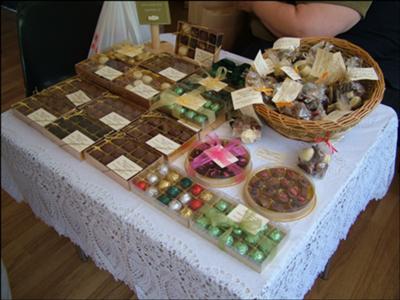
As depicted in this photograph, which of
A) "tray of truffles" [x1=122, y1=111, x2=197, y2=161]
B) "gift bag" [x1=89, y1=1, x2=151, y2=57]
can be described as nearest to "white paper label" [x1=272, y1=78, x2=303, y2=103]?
"tray of truffles" [x1=122, y1=111, x2=197, y2=161]

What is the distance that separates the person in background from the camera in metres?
1.39

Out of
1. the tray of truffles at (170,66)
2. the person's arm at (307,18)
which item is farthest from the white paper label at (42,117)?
the person's arm at (307,18)

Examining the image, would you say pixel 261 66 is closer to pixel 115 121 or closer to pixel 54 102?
pixel 115 121

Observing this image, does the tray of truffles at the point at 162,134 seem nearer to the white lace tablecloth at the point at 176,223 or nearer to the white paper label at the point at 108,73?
the white lace tablecloth at the point at 176,223

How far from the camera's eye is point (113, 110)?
1.15 metres

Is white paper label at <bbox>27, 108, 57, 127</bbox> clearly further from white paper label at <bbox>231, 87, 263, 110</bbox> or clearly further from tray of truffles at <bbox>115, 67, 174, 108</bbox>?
white paper label at <bbox>231, 87, 263, 110</bbox>

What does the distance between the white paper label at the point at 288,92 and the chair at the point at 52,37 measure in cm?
99

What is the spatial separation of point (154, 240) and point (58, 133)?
0.45 m

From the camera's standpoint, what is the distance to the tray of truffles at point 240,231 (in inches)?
29.5

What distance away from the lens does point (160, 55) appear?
4.46 ft

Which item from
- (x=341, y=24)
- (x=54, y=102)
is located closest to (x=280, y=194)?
(x=54, y=102)

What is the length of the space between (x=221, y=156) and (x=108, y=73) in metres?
0.55

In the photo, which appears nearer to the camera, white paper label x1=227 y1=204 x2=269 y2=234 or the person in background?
white paper label x1=227 y1=204 x2=269 y2=234

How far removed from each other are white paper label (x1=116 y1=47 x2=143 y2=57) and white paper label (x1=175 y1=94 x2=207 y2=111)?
36 centimetres
